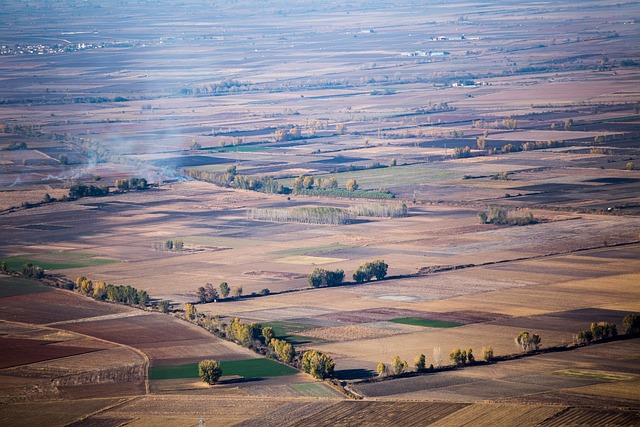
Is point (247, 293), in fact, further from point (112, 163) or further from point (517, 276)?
point (112, 163)

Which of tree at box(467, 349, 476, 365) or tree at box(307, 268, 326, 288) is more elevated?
tree at box(307, 268, 326, 288)

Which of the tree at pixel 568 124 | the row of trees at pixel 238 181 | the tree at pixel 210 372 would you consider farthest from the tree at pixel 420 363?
the tree at pixel 568 124

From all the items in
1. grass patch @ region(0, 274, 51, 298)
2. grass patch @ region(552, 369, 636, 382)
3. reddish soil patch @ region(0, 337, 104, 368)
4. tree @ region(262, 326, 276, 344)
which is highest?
grass patch @ region(0, 274, 51, 298)

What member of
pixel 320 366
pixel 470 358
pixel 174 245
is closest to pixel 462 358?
pixel 470 358

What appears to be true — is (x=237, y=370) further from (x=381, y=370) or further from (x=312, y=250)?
(x=312, y=250)

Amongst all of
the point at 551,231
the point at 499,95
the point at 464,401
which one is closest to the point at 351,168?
Result: the point at 551,231

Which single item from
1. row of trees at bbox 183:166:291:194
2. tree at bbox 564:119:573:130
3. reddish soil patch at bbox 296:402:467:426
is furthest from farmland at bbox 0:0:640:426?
tree at bbox 564:119:573:130

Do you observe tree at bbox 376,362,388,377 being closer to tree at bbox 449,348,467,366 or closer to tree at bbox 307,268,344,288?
tree at bbox 449,348,467,366
